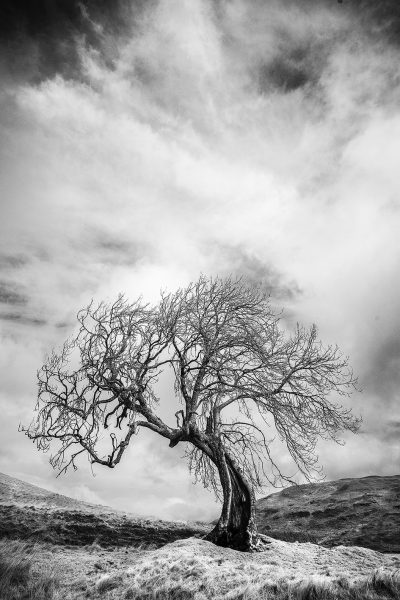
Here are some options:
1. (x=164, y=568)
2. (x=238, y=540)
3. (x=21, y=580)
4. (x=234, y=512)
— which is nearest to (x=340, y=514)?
(x=234, y=512)

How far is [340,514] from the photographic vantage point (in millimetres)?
19922

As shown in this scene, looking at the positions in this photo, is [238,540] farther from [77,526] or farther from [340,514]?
[340,514]

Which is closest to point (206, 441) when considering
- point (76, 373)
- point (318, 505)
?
point (76, 373)

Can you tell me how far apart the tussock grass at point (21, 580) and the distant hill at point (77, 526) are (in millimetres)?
3028

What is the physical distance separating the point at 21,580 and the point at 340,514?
17.7 m

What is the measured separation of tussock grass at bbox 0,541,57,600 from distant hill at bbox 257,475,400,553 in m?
10.9

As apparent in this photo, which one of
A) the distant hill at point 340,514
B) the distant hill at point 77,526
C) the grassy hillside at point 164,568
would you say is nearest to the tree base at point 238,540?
the grassy hillside at point 164,568

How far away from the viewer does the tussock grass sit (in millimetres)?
6939

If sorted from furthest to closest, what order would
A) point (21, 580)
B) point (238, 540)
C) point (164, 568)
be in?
1. point (238, 540)
2. point (164, 568)
3. point (21, 580)

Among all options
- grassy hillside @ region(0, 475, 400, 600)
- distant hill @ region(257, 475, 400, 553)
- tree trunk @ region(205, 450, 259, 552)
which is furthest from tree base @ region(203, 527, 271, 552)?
distant hill @ region(257, 475, 400, 553)

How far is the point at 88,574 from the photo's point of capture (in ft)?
27.8

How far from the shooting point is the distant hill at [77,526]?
460 inches

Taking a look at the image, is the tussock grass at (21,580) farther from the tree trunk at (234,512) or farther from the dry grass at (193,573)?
the tree trunk at (234,512)

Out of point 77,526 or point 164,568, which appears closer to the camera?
point 164,568
